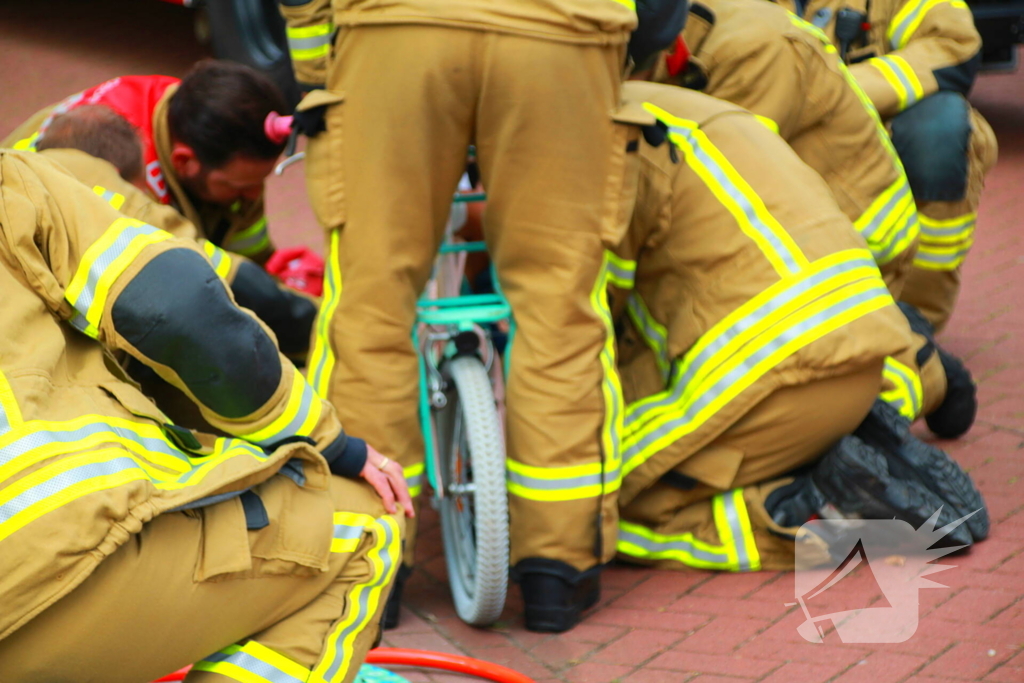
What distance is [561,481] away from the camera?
3.04 meters

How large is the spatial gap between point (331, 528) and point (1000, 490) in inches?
95.3

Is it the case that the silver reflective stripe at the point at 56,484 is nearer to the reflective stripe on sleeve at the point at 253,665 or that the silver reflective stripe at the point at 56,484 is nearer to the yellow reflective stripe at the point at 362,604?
the reflective stripe on sleeve at the point at 253,665

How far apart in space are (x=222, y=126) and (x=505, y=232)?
958 millimetres

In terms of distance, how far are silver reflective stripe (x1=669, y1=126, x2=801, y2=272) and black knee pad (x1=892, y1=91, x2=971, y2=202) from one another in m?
1.58

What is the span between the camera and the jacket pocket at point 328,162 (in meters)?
2.97

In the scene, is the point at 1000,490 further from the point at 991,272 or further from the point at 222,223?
the point at 222,223

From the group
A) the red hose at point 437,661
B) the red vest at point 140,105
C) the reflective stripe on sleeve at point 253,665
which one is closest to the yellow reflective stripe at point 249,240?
the red vest at point 140,105

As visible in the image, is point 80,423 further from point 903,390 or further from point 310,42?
point 903,390

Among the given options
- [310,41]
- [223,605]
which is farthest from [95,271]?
[310,41]

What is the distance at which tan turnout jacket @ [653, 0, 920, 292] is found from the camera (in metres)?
3.88

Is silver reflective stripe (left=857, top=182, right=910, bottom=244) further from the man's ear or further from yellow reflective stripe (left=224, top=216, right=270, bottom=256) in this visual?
the man's ear

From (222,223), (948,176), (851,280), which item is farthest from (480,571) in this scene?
(948,176)

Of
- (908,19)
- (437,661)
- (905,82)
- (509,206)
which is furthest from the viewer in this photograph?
(908,19)

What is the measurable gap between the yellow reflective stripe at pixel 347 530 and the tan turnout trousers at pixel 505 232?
767 mm
